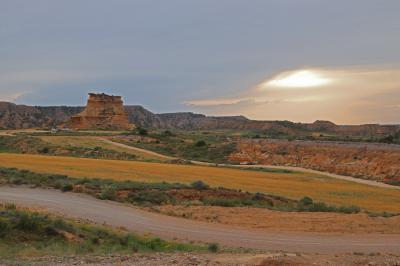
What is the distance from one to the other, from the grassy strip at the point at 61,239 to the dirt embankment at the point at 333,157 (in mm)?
36832

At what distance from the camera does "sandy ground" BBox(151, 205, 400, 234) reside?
1992 centimetres

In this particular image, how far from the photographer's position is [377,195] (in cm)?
3528

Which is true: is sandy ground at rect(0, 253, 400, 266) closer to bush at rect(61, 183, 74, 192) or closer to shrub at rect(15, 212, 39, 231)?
shrub at rect(15, 212, 39, 231)

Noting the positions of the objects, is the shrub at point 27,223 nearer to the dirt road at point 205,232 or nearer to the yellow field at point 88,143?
the dirt road at point 205,232

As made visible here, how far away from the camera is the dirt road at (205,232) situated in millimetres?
16922

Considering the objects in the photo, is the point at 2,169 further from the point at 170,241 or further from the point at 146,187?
the point at 170,241

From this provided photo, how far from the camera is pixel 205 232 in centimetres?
1872

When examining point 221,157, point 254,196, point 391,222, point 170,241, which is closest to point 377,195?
point 254,196

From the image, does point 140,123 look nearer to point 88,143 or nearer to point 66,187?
point 88,143

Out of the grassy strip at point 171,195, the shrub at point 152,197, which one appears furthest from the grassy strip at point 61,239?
the grassy strip at point 171,195

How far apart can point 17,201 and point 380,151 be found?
42.6 metres

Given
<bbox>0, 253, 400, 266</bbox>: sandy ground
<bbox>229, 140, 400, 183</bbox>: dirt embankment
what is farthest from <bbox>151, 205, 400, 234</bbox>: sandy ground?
<bbox>229, 140, 400, 183</bbox>: dirt embankment

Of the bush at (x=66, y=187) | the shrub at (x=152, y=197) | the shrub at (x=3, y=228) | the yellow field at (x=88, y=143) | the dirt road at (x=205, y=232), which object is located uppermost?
the yellow field at (x=88, y=143)

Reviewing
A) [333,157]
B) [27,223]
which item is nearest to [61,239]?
[27,223]
